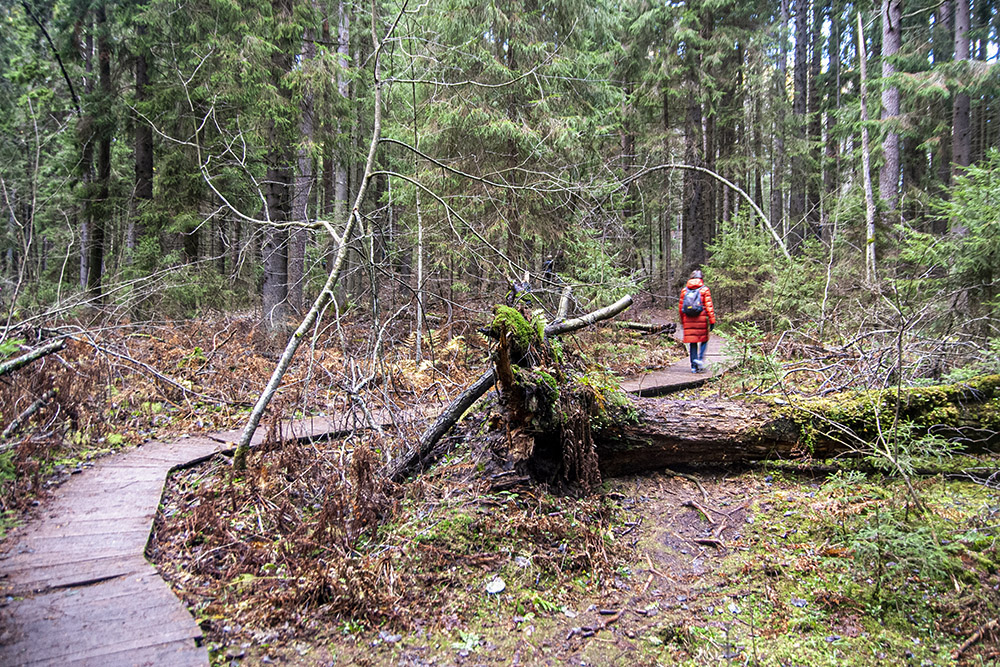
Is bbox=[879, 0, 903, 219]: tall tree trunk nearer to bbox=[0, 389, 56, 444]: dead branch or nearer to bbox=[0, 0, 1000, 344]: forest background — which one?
bbox=[0, 0, 1000, 344]: forest background

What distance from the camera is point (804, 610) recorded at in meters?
3.79

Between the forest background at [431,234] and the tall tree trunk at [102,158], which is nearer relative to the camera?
the forest background at [431,234]

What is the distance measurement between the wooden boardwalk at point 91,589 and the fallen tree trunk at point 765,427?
400cm

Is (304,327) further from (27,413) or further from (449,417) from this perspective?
(27,413)

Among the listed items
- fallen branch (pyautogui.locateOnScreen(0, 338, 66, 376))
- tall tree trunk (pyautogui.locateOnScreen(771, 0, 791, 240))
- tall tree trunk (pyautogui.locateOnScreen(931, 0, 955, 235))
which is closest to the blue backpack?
tall tree trunk (pyautogui.locateOnScreen(771, 0, 791, 240))

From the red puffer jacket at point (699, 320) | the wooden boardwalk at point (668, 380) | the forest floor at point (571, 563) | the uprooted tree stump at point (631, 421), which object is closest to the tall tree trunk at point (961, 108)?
the red puffer jacket at point (699, 320)

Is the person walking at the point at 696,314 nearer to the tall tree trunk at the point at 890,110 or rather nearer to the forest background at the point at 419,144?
the forest background at the point at 419,144

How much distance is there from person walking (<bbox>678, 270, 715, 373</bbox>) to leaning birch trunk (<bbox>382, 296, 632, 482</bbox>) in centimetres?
391

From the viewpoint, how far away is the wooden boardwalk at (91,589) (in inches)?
125

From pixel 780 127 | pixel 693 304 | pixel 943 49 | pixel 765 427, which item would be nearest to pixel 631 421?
pixel 765 427

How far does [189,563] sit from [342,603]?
1.51 metres

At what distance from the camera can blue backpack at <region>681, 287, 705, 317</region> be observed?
9312 millimetres

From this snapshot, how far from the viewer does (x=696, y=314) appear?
936 cm

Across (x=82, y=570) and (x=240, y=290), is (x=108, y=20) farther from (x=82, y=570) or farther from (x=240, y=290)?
(x=82, y=570)
